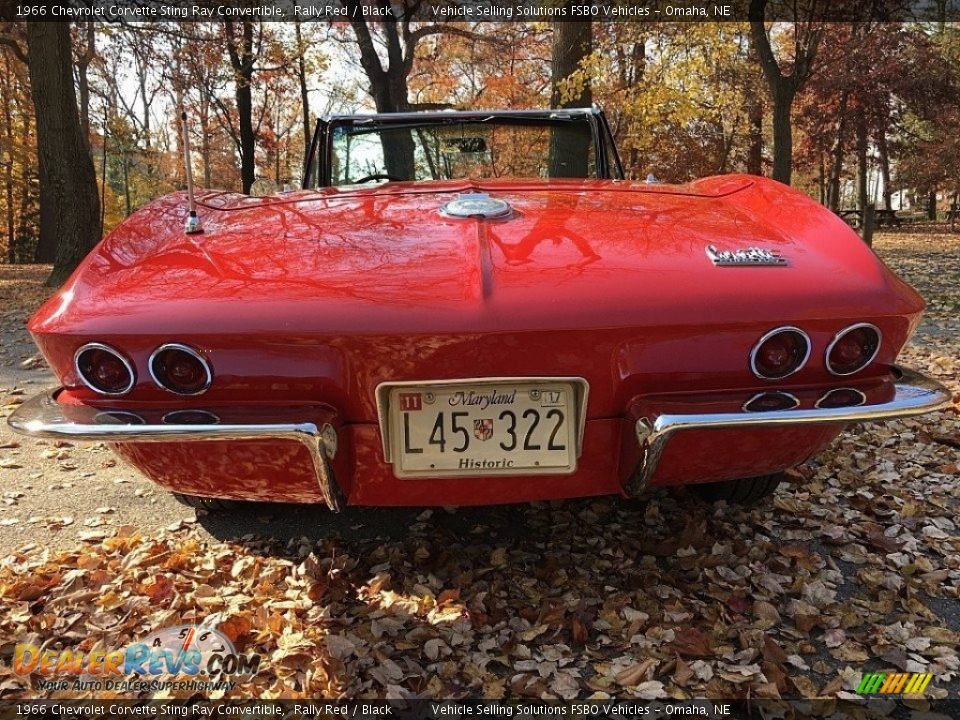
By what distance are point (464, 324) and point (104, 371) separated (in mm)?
888

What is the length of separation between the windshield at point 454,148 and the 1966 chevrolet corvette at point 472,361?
1.69m

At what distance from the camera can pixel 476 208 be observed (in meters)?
2.01

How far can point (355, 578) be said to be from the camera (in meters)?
2.10

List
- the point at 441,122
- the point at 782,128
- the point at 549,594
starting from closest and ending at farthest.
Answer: the point at 549,594, the point at 441,122, the point at 782,128

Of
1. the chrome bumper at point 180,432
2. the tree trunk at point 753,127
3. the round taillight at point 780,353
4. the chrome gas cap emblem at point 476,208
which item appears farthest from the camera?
the tree trunk at point 753,127

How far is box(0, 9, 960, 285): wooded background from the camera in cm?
927

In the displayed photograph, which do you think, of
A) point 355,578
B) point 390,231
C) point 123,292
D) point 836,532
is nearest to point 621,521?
point 836,532

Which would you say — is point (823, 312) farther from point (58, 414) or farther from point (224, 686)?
point (58, 414)

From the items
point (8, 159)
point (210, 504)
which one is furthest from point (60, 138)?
point (8, 159)

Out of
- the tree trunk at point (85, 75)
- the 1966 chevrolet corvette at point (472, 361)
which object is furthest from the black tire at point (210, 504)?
the tree trunk at point (85, 75)

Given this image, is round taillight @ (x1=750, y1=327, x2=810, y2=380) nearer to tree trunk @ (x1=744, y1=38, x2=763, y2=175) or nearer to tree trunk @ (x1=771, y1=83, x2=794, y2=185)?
tree trunk @ (x1=771, y1=83, x2=794, y2=185)

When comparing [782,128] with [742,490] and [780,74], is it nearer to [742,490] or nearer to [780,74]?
[780,74]

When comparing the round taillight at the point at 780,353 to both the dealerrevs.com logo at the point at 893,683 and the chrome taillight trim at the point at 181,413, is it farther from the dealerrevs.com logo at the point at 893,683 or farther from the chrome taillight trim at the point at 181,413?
the chrome taillight trim at the point at 181,413

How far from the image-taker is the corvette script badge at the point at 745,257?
1.71m
